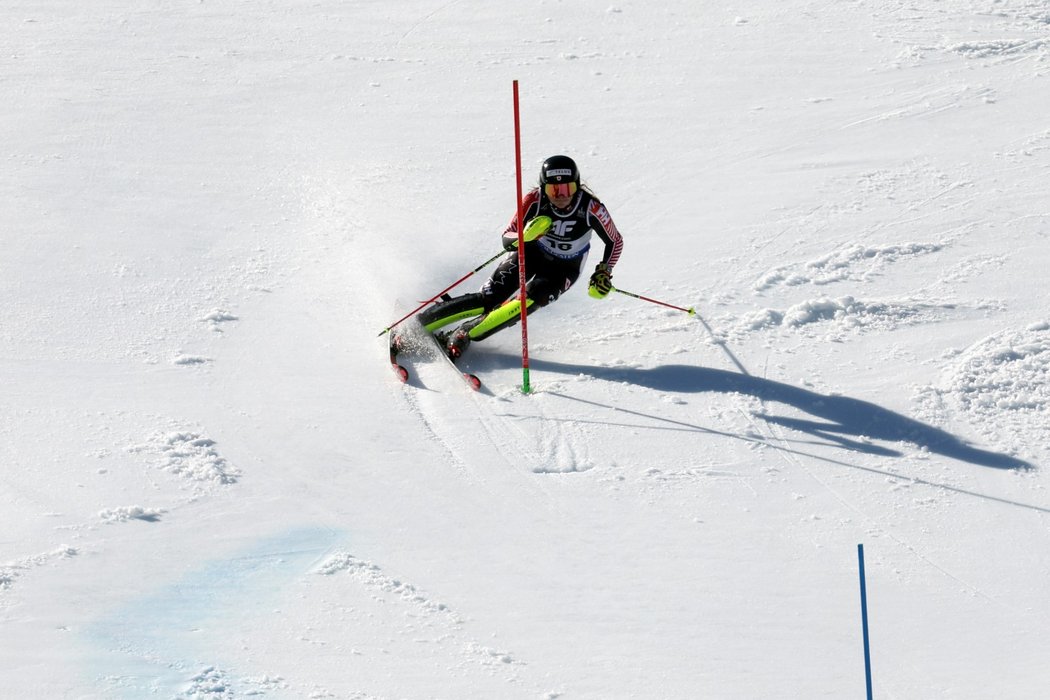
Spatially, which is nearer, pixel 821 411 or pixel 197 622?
pixel 197 622

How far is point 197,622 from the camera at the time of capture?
6.43 metres

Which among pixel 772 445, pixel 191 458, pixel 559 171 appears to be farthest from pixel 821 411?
pixel 191 458

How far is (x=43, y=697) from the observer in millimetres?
5855

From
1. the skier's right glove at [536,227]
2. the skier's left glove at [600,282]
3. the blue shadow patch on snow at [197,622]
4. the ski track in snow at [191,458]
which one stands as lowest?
the blue shadow patch on snow at [197,622]

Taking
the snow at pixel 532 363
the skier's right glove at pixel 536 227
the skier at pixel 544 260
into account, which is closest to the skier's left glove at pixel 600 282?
the skier at pixel 544 260

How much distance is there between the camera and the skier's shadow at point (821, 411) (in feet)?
26.6

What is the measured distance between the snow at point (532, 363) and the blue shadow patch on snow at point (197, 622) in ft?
0.07

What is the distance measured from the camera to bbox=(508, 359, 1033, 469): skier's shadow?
26.6ft

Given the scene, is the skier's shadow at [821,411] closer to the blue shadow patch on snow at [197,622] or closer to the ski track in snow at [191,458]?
the ski track in snow at [191,458]

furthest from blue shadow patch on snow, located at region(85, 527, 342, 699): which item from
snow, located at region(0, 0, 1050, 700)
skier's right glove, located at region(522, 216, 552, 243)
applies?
skier's right glove, located at region(522, 216, 552, 243)

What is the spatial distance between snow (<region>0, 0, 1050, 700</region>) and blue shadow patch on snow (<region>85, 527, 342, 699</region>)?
0.02m

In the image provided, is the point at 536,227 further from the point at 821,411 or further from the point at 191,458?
the point at 191,458

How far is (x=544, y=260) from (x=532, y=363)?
0.74 meters

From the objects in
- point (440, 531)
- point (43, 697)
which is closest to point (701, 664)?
point (440, 531)
